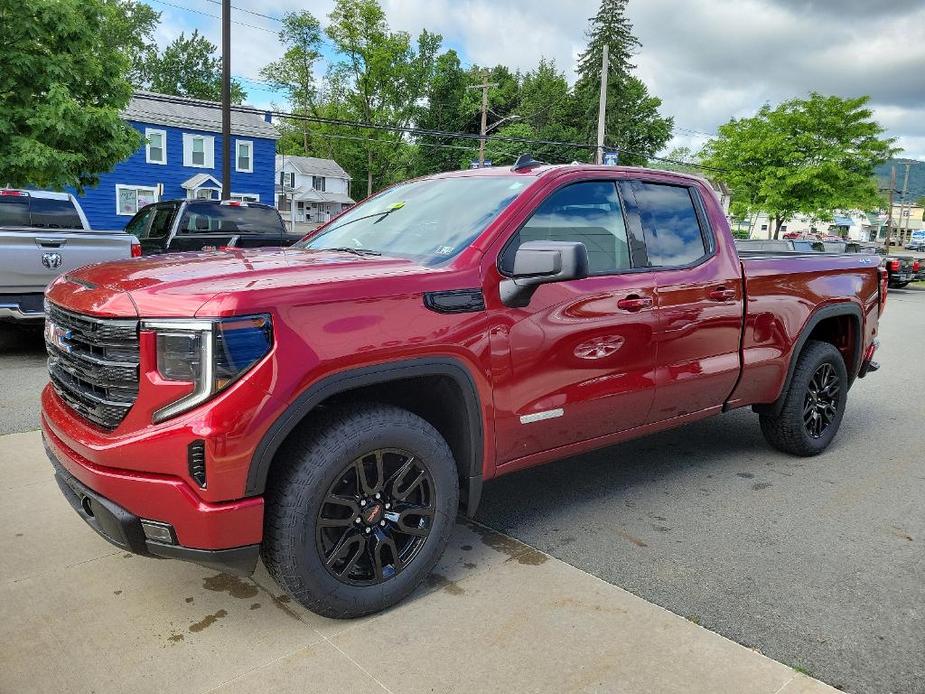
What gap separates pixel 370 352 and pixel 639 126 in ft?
208

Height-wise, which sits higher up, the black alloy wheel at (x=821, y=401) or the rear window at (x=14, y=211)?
the rear window at (x=14, y=211)

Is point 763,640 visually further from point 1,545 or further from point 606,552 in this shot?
point 1,545

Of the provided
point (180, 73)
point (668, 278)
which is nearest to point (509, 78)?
point (180, 73)

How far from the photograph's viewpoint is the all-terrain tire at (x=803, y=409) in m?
5.04

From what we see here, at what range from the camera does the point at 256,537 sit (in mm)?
2648

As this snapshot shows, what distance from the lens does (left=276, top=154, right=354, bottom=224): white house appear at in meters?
60.5

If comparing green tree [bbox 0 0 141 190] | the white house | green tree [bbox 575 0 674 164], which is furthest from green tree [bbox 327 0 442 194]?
green tree [bbox 0 0 141 190]

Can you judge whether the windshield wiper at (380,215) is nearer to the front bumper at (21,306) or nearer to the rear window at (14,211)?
the front bumper at (21,306)

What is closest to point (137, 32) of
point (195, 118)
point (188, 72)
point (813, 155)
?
point (188, 72)

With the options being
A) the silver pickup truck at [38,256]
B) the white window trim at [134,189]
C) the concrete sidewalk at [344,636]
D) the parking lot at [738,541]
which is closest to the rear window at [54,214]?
the silver pickup truck at [38,256]

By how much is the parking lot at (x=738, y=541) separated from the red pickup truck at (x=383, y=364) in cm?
50

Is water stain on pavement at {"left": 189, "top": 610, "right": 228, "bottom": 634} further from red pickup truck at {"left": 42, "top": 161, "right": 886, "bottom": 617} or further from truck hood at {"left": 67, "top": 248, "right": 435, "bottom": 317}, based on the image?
truck hood at {"left": 67, "top": 248, "right": 435, "bottom": 317}

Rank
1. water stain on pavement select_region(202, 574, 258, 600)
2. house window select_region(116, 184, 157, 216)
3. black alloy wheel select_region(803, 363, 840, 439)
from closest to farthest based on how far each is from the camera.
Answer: water stain on pavement select_region(202, 574, 258, 600), black alloy wheel select_region(803, 363, 840, 439), house window select_region(116, 184, 157, 216)

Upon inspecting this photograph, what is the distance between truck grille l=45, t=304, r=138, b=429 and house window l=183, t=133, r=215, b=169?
120 feet
